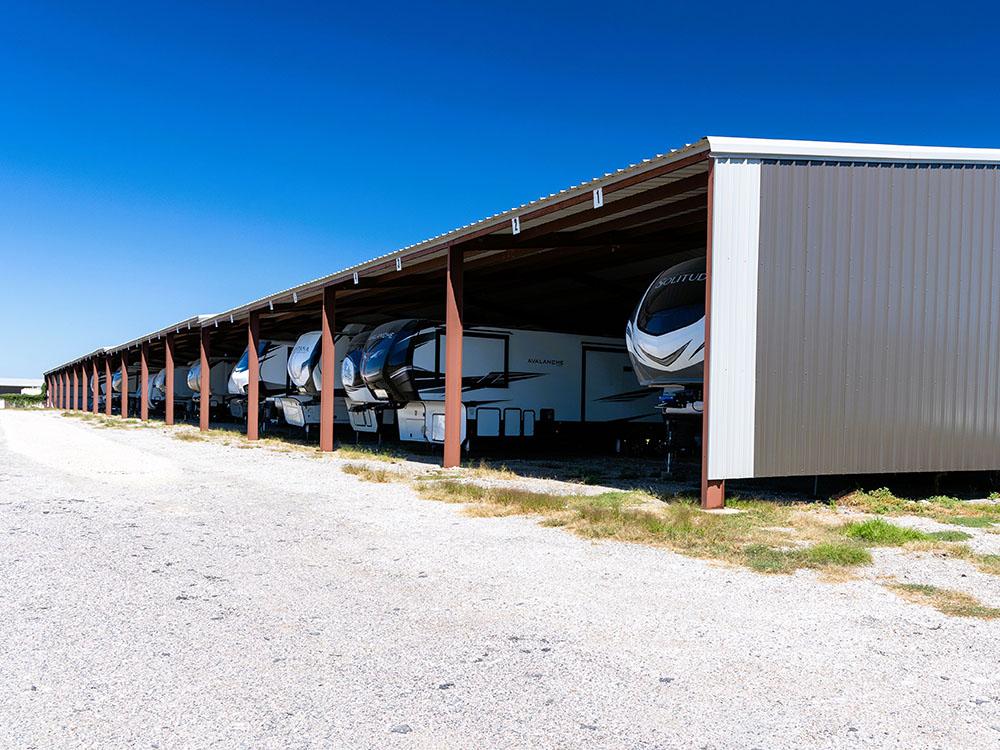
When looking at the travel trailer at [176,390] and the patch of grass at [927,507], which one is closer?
the patch of grass at [927,507]

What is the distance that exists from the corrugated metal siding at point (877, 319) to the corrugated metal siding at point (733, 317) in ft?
0.44

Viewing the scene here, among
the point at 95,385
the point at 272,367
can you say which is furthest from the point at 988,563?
the point at 95,385

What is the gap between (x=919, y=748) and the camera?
292cm

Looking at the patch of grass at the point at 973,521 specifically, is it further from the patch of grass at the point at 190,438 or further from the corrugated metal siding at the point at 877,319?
the patch of grass at the point at 190,438

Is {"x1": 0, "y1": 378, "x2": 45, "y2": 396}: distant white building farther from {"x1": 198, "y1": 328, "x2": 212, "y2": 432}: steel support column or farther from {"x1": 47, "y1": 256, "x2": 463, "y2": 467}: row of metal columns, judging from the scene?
{"x1": 198, "y1": 328, "x2": 212, "y2": 432}: steel support column

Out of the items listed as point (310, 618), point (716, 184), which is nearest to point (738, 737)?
point (310, 618)

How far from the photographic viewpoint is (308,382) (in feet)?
64.3

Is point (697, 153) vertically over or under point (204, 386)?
over

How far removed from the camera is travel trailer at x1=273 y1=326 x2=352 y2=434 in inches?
760

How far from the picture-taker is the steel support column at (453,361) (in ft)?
43.8

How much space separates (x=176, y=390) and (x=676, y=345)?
3049cm

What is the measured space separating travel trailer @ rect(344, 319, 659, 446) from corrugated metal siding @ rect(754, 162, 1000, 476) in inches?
321

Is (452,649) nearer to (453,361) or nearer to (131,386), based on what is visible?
(453,361)

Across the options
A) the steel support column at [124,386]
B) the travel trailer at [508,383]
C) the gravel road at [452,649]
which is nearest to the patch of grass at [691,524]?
the gravel road at [452,649]
